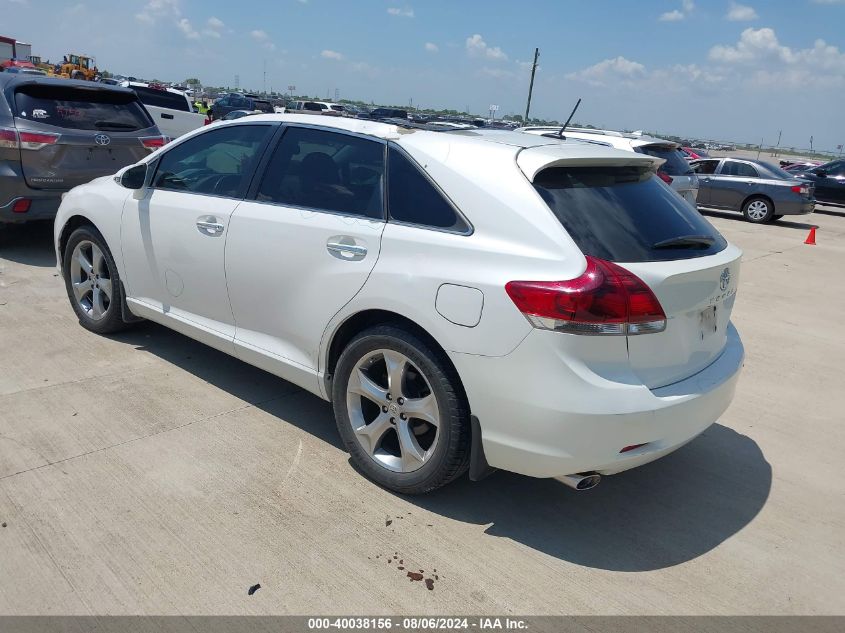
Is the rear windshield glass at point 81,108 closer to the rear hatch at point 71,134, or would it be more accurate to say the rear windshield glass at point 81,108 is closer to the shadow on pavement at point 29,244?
the rear hatch at point 71,134

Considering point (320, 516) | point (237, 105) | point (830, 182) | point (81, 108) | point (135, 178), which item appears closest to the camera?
point (320, 516)

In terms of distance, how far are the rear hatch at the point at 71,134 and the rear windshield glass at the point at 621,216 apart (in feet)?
18.7

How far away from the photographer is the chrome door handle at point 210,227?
402cm

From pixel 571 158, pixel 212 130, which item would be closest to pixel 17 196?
pixel 212 130

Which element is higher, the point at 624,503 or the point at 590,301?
the point at 590,301

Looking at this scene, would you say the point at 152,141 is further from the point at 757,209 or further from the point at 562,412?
the point at 757,209

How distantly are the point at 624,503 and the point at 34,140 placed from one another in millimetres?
6359

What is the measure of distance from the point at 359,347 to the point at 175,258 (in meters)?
1.65

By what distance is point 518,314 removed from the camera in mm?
2797

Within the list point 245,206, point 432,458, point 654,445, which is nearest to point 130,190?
point 245,206

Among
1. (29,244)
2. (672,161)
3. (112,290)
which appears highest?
(672,161)

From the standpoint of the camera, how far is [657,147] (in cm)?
1120

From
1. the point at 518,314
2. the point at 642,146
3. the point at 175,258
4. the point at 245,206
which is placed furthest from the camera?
the point at 642,146

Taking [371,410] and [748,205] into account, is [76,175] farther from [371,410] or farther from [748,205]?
[748,205]
